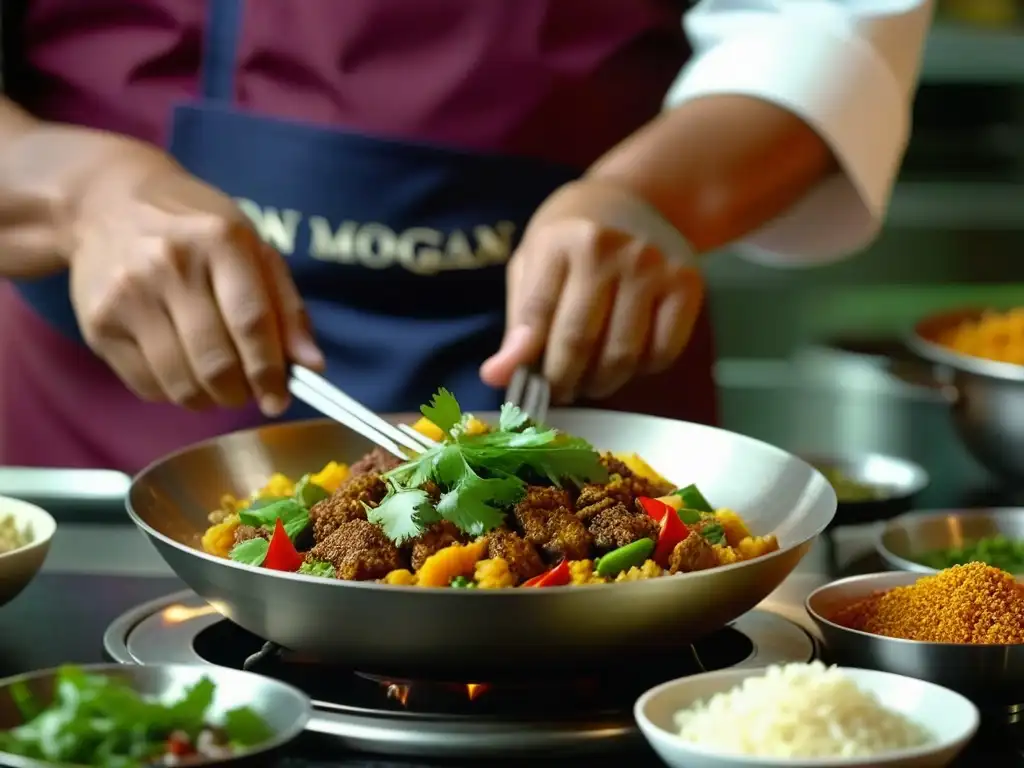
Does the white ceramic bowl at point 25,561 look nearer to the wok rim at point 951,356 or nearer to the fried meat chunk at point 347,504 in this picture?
the fried meat chunk at point 347,504

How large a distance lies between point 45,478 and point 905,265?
278 cm

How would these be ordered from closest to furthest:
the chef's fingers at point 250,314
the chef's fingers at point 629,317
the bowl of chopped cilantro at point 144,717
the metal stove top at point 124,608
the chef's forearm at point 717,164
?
the bowl of chopped cilantro at point 144,717 → the metal stove top at point 124,608 → the chef's fingers at point 250,314 → the chef's fingers at point 629,317 → the chef's forearm at point 717,164

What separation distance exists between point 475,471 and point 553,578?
0.12m

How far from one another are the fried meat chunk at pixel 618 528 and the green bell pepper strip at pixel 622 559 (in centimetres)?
1

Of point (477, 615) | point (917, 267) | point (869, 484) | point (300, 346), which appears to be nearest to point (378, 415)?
point (300, 346)

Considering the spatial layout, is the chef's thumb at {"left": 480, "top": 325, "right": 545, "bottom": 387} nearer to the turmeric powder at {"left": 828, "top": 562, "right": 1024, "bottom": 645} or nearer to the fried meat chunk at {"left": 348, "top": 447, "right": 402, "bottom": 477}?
the fried meat chunk at {"left": 348, "top": 447, "right": 402, "bottom": 477}

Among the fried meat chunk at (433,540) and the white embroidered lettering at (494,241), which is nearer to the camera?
the fried meat chunk at (433,540)

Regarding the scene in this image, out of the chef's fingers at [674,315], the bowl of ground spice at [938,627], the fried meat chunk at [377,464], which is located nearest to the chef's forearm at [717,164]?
the chef's fingers at [674,315]

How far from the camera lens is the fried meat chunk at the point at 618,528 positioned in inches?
41.9

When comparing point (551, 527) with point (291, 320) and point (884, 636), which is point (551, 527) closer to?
point (884, 636)

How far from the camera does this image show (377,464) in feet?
4.01

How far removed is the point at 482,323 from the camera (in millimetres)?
1763

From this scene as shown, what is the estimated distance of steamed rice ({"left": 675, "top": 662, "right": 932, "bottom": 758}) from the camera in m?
0.84

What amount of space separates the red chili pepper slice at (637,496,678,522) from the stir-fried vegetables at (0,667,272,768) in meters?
0.36
